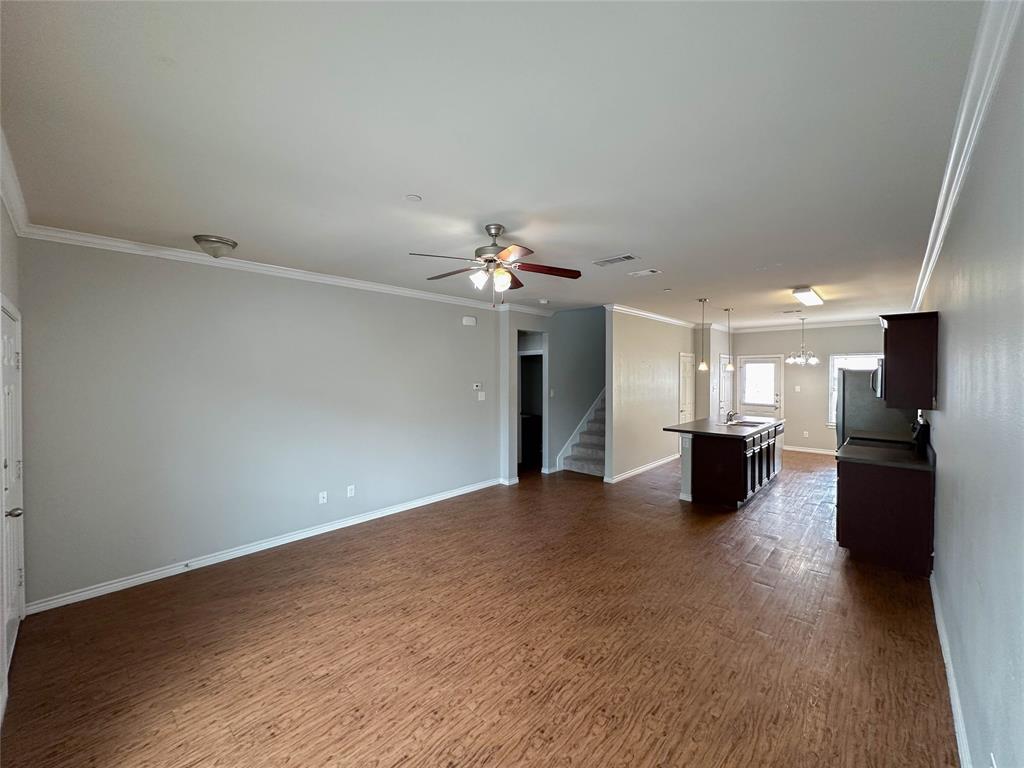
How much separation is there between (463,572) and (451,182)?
118 inches

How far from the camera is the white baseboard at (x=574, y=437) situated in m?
7.59

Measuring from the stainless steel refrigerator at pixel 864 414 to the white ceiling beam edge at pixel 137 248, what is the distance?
525 cm

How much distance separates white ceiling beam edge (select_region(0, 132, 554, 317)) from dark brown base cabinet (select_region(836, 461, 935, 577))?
15.5 ft

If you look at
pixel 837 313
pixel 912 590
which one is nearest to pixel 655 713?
pixel 912 590

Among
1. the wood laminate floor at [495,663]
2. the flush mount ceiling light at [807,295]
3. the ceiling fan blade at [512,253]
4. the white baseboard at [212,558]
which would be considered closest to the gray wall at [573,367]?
the white baseboard at [212,558]

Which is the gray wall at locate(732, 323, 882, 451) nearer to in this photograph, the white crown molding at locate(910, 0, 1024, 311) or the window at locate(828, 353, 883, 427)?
the window at locate(828, 353, 883, 427)

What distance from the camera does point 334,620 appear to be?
2977 millimetres

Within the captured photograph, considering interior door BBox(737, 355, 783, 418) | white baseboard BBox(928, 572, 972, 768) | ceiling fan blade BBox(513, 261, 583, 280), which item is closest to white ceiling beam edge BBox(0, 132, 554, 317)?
ceiling fan blade BBox(513, 261, 583, 280)

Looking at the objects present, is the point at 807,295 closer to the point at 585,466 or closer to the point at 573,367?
the point at 573,367

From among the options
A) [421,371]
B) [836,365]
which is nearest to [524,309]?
[421,371]

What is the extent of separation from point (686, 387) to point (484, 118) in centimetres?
814

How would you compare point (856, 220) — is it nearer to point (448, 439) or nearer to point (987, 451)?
point (987, 451)

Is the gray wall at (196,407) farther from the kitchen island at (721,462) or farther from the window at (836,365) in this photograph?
the window at (836,365)

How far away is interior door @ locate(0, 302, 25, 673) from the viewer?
2.49 meters
